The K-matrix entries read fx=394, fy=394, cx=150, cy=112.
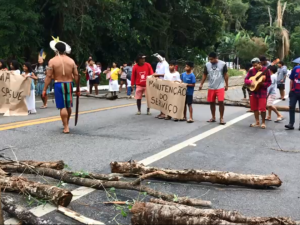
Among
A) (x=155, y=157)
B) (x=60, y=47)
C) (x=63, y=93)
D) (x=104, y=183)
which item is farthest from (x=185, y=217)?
(x=60, y=47)

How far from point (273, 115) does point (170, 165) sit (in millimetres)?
7712

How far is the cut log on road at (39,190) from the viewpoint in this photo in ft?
12.7

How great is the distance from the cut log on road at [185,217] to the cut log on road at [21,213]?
0.82m

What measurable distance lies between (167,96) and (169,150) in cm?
407

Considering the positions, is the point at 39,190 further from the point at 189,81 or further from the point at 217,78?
the point at 189,81

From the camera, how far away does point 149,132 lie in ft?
28.2

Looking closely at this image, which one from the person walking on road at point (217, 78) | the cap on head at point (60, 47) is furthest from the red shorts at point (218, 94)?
the cap on head at point (60, 47)

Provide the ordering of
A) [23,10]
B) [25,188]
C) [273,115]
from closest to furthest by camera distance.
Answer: [25,188] < [273,115] < [23,10]

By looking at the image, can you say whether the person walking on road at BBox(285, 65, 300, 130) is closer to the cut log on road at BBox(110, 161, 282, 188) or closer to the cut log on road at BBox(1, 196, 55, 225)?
the cut log on road at BBox(110, 161, 282, 188)

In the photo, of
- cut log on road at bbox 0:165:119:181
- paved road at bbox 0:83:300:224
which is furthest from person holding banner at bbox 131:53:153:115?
cut log on road at bbox 0:165:119:181

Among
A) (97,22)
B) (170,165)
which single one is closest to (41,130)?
(170,165)

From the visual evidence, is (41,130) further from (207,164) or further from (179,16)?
(179,16)

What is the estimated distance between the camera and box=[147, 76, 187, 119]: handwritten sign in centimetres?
1041

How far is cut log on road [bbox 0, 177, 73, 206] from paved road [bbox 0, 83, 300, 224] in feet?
0.40
